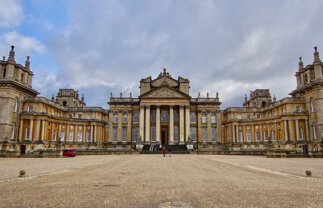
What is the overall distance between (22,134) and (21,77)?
413 inches

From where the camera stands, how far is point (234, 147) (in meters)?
54.5

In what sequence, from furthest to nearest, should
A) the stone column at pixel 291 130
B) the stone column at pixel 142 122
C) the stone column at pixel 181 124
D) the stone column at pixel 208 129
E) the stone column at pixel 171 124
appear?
the stone column at pixel 208 129
the stone column at pixel 142 122
the stone column at pixel 181 124
the stone column at pixel 171 124
the stone column at pixel 291 130

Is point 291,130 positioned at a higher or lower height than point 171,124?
lower

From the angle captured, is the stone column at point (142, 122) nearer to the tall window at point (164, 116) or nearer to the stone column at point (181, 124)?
the tall window at point (164, 116)

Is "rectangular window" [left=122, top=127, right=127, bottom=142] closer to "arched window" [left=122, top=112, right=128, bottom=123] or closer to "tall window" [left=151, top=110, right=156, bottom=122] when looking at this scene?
"arched window" [left=122, top=112, right=128, bottom=123]

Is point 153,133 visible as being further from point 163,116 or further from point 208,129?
point 208,129

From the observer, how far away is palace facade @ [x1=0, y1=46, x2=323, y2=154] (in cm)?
4088

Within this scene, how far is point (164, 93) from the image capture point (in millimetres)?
51906

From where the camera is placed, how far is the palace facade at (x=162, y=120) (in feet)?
134

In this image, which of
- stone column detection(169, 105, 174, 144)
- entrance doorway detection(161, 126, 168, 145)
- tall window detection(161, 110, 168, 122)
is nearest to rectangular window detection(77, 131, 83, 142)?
entrance doorway detection(161, 126, 168, 145)

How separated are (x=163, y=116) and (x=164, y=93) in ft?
18.9

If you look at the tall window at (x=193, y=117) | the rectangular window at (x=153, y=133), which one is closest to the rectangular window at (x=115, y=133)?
the rectangular window at (x=153, y=133)

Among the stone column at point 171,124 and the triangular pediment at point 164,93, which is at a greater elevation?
the triangular pediment at point 164,93

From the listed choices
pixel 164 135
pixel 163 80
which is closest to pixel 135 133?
pixel 164 135
